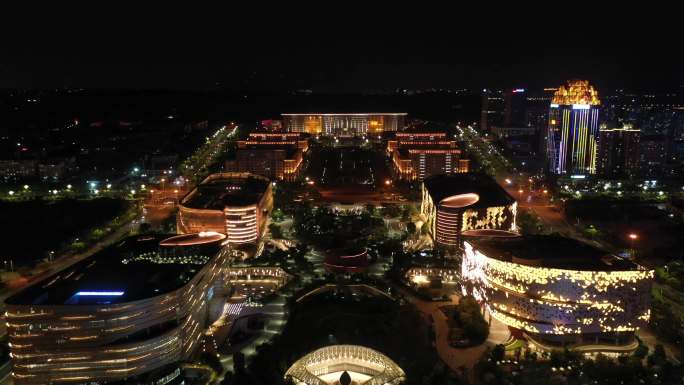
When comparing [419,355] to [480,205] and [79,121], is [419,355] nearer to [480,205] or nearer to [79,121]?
[480,205]

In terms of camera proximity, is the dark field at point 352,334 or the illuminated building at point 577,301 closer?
the dark field at point 352,334

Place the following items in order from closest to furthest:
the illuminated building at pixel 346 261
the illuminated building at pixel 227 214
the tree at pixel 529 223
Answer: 1. the illuminated building at pixel 346 261
2. the illuminated building at pixel 227 214
3. the tree at pixel 529 223

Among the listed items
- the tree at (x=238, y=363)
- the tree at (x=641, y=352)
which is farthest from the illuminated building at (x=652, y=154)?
the tree at (x=238, y=363)

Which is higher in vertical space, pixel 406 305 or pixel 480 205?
pixel 480 205

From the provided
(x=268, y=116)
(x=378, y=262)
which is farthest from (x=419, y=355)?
(x=268, y=116)

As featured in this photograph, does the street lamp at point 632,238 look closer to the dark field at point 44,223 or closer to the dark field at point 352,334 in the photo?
the dark field at point 352,334

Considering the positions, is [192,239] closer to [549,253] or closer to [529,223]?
[549,253]

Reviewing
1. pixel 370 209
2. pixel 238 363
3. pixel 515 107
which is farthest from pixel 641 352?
pixel 515 107
